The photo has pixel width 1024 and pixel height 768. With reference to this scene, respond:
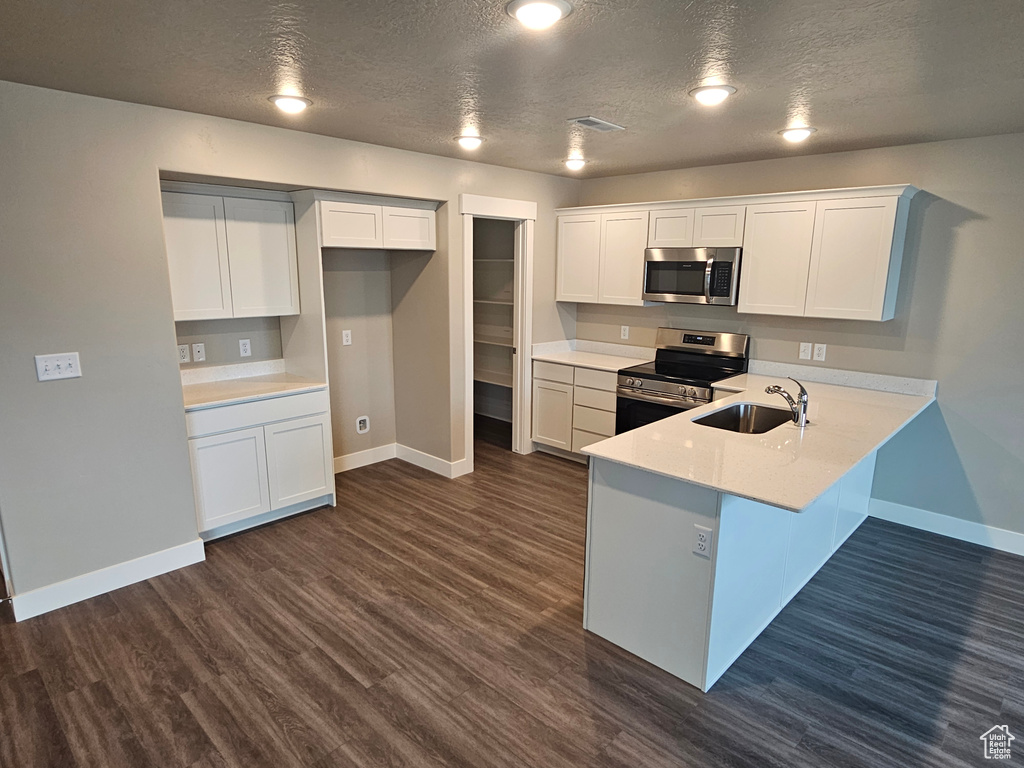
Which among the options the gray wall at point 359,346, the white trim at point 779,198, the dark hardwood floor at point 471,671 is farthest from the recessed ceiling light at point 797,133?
the gray wall at point 359,346

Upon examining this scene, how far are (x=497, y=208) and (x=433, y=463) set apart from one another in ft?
7.01

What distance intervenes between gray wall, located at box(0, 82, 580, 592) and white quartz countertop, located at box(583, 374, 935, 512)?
236cm

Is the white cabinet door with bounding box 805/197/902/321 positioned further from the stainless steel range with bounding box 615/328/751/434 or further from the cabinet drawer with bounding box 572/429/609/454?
the cabinet drawer with bounding box 572/429/609/454

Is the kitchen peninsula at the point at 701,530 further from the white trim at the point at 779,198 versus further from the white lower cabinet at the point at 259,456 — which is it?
the white lower cabinet at the point at 259,456

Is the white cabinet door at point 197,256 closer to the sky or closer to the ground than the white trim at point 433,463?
closer to the sky

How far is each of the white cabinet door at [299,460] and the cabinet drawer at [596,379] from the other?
6.76 feet

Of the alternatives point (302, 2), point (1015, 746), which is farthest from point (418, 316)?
point (1015, 746)

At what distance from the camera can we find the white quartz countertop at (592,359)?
15.5 feet

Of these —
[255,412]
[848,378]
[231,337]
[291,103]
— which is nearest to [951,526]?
[848,378]

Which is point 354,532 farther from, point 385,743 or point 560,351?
point 560,351

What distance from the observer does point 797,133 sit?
3.27 metres

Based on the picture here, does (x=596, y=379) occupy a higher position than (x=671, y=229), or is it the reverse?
(x=671, y=229)

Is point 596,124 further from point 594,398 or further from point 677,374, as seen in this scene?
point 594,398

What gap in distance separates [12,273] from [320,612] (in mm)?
2112
